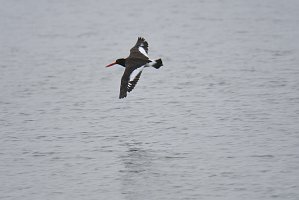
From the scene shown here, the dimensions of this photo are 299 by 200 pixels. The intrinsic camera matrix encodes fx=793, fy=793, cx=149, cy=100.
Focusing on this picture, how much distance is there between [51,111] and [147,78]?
17.6 ft

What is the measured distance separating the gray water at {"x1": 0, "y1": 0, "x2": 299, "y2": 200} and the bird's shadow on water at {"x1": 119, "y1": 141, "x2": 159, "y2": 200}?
0.02m

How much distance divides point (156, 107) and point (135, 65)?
2.94m

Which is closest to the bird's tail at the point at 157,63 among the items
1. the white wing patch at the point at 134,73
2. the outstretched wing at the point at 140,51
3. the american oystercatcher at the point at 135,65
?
the american oystercatcher at the point at 135,65

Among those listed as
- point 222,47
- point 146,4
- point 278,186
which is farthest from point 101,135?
point 146,4

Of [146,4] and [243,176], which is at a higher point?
[146,4]

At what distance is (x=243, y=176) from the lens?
50.1 feet

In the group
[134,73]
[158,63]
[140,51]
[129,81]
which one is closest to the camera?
[129,81]

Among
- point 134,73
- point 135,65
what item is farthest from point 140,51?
point 134,73

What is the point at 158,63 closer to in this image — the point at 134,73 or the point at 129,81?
the point at 134,73

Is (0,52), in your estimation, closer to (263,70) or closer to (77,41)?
(77,41)

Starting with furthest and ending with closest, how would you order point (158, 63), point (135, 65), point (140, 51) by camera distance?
point (140, 51) < point (135, 65) < point (158, 63)

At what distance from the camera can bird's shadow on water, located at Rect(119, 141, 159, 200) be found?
48.2 ft

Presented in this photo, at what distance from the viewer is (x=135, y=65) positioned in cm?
1841

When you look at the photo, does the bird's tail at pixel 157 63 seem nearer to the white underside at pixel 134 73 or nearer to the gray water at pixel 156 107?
the white underside at pixel 134 73
